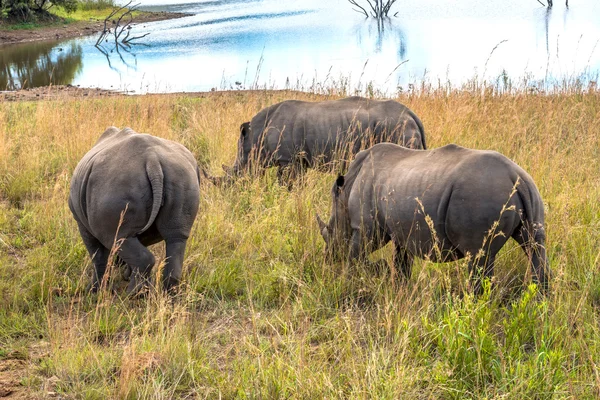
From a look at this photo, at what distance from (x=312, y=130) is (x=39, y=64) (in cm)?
2901

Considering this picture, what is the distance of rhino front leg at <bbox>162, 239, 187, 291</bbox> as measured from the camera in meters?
4.96

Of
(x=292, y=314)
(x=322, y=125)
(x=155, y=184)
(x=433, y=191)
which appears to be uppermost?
(x=155, y=184)

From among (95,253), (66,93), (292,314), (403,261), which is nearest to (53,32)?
(66,93)

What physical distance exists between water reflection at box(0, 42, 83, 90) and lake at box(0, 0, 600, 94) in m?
0.05

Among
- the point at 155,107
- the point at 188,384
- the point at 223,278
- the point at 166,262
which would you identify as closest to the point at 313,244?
the point at 223,278

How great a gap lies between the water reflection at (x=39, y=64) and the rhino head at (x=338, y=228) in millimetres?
20780

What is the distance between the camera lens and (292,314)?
181 inches

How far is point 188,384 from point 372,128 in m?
4.67

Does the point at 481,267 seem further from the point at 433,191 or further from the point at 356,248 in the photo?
the point at 356,248

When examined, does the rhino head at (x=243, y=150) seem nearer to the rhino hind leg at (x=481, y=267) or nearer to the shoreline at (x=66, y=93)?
the rhino hind leg at (x=481, y=267)

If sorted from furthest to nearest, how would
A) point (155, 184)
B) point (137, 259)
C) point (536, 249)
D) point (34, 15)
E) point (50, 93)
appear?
1. point (34, 15)
2. point (50, 93)
3. point (137, 259)
4. point (155, 184)
5. point (536, 249)

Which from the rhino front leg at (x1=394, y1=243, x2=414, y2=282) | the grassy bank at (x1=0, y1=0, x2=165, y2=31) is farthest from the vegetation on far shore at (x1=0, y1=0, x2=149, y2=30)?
the rhino front leg at (x1=394, y1=243, x2=414, y2=282)

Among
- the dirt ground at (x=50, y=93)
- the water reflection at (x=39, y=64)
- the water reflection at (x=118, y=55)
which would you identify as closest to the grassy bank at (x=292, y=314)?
the dirt ground at (x=50, y=93)

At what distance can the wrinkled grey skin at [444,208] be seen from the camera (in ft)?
14.0
